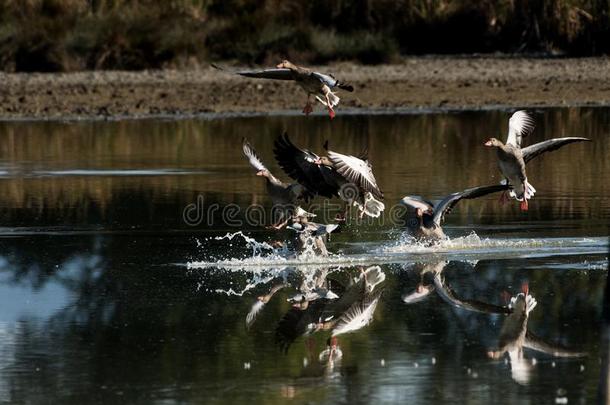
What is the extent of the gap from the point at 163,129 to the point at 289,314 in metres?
15.5

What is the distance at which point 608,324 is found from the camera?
961cm

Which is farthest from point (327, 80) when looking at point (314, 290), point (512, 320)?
point (512, 320)

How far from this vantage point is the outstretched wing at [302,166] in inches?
563

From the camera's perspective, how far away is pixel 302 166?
14469 mm

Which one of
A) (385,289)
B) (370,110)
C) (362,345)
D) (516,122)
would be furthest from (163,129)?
(362,345)

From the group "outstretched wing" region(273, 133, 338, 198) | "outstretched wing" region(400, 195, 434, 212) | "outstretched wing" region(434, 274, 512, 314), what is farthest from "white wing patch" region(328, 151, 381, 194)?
"outstretched wing" region(434, 274, 512, 314)

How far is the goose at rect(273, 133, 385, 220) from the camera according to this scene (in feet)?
45.2

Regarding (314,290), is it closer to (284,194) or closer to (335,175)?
(335,175)

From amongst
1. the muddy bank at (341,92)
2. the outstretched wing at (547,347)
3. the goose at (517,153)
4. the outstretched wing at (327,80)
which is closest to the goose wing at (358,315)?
the outstretched wing at (547,347)

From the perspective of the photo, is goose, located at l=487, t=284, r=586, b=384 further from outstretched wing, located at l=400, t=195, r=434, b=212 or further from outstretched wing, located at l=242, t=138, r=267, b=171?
outstretched wing, located at l=242, t=138, r=267, b=171

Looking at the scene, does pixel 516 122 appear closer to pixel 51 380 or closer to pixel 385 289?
pixel 385 289

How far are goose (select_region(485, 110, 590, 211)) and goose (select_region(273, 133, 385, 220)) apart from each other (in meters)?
1.20

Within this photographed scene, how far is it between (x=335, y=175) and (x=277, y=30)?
2284cm

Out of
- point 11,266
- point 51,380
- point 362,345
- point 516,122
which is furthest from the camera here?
point 516,122
